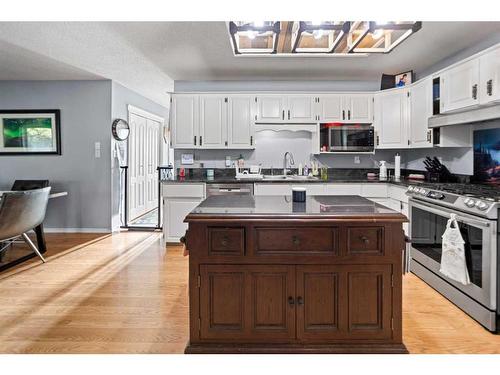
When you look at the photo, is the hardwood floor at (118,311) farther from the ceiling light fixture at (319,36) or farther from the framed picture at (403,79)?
the framed picture at (403,79)

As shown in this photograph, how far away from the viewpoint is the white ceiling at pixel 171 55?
138 inches

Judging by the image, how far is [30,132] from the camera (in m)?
5.54

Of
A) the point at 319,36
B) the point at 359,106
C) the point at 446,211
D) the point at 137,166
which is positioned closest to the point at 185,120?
the point at 137,166

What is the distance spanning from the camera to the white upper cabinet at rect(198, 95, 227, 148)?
5.02m

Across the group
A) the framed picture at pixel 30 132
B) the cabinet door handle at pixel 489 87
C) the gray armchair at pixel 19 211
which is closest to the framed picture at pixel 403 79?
the cabinet door handle at pixel 489 87

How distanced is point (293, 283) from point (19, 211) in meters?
2.94

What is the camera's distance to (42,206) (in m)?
3.94

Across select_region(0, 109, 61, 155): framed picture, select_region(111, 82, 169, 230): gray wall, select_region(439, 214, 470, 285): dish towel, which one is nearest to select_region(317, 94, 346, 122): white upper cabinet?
select_region(439, 214, 470, 285): dish towel

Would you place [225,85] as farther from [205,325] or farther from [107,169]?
[205,325]

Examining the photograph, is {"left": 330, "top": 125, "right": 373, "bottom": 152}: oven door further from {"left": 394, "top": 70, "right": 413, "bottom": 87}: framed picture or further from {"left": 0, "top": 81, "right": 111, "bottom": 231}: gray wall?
{"left": 0, "top": 81, "right": 111, "bottom": 231}: gray wall

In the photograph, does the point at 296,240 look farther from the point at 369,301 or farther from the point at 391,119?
the point at 391,119
